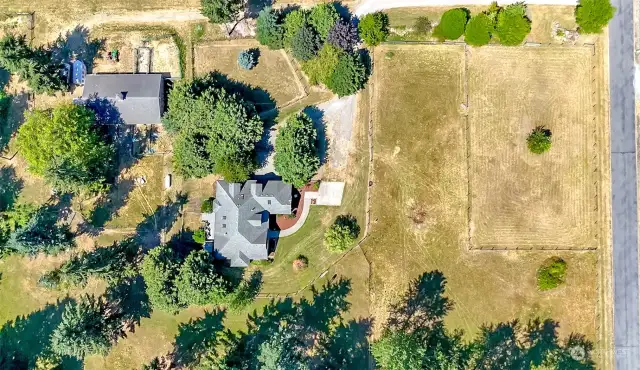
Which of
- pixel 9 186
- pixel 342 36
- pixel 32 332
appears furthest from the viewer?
pixel 9 186

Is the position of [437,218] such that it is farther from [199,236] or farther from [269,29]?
[269,29]

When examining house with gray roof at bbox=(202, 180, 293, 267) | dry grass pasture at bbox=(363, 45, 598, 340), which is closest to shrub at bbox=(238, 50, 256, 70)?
Answer: house with gray roof at bbox=(202, 180, 293, 267)

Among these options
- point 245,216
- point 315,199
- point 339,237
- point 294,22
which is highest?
point 294,22

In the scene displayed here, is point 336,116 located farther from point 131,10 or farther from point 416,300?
point 131,10

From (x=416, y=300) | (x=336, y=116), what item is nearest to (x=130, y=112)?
(x=336, y=116)

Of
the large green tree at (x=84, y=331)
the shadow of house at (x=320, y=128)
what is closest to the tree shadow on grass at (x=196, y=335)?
the large green tree at (x=84, y=331)

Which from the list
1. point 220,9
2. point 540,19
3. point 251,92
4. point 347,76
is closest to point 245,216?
point 251,92
